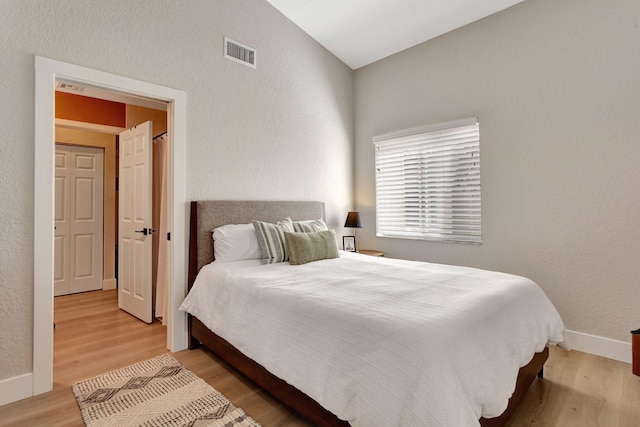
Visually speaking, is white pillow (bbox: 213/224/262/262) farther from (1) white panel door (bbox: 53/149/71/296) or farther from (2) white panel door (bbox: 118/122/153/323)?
(1) white panel door (bbox: 53/149/71/296)

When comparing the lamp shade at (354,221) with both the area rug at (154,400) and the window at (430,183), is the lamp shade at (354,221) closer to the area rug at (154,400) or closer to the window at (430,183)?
the window at (430,183)

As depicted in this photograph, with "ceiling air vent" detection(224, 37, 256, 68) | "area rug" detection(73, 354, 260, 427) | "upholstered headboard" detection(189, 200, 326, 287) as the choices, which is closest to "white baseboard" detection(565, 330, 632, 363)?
"area rug" detection(73, 354, 260, 427)

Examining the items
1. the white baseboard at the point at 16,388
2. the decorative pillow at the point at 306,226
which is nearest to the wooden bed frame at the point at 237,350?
the decorative pillow at the point at 306,226

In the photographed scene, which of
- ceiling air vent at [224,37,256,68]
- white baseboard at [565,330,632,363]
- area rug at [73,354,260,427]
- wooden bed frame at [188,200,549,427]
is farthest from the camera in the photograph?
ceiling air vent at [224,37,256,68]

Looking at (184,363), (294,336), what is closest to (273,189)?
(184,363)

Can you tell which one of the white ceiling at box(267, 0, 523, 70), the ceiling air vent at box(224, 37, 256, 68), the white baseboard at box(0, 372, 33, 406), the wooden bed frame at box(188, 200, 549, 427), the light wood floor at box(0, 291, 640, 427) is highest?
the white ceiling at box(267, 0, 523, 70)

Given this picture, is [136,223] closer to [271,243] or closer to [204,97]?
[204,97]

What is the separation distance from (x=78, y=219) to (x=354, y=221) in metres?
3.82

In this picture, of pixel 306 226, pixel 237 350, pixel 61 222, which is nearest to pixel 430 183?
pixel 306 226

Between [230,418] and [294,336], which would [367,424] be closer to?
[294,336]

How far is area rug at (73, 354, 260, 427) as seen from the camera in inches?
69.3

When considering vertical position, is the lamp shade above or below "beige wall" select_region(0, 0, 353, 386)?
below

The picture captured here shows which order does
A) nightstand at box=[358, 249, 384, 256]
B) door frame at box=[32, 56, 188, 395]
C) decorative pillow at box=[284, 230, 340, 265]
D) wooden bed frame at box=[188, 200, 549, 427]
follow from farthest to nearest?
nightstand at box=[358, 249, 384, 256]
decorative pillow at box=[284, 230, 340, 265]
door frame at box=[32, 56, 188, 395]
wooden bed frame at box=[188, 200, 549, 427]

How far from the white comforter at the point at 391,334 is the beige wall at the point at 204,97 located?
114 centimetres
